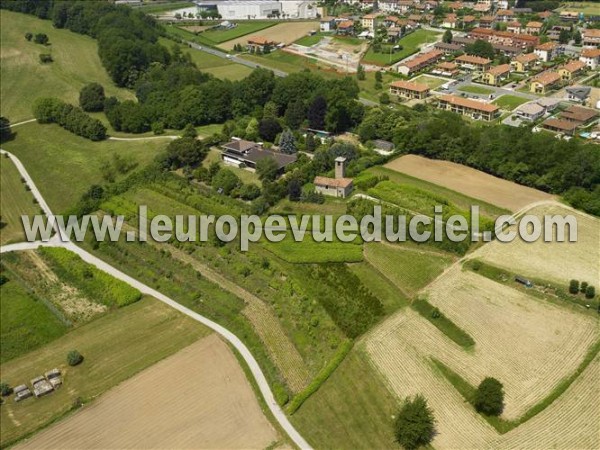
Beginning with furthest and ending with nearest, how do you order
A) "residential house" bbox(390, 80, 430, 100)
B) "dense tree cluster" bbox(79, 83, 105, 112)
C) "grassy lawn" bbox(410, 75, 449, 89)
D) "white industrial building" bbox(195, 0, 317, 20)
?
"white industrial building" bbox(195, 0, 317, 20) < "grassy lawn" bbox(410, 75, 449, 89) < "residential house" bbox(390, 80, 430, 100) < "dense tree cluster" bbox(79, 83, 105, 112)

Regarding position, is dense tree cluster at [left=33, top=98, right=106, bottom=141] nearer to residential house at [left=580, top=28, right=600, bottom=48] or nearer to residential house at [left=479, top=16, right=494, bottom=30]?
residential house at [left=479, top=16, right=494, bottom=30]

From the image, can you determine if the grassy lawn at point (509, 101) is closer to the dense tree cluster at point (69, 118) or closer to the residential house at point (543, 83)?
the residential house at point (543, 83)

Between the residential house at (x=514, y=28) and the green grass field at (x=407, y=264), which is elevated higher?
the residential house at (x=514, y=28)

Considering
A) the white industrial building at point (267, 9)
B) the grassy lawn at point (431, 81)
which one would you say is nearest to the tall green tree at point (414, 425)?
the grassy lawn at point (431, 81)

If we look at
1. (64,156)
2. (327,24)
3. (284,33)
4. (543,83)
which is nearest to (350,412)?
(64,156)

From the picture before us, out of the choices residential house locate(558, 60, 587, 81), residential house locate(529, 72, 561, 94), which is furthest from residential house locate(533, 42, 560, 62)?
residential house locate(529, 72, 561, 94)

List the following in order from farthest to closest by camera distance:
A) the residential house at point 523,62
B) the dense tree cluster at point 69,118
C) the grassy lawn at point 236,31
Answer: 1. the grassy lawn at point 236,31
2. the residential house at point 523,62
3. the dense tree cluster at point 69,118

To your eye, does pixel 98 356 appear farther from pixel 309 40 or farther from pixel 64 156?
pixel 309 40

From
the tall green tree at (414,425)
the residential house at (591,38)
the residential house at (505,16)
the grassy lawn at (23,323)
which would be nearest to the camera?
the tall green tree at (414,425)
